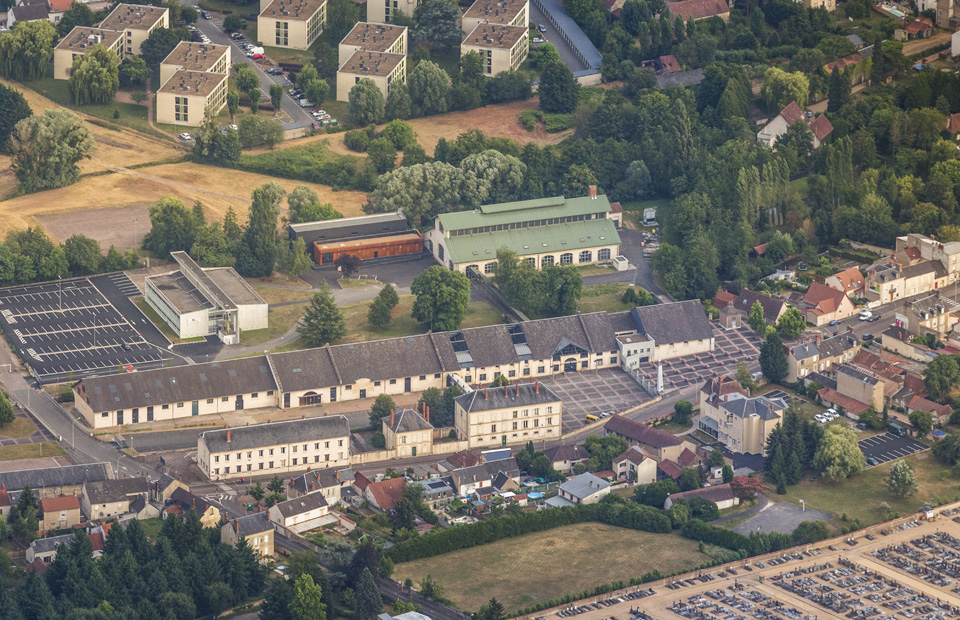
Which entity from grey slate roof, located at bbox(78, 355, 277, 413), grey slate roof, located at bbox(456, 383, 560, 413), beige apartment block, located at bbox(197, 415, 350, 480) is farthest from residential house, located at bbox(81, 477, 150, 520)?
grey slate roof, located at bbox(456, 383, 560, 413)

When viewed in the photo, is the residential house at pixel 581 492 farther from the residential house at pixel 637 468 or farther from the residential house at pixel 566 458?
the residential house at pixel 566 458

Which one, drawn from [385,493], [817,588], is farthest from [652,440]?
[817,588]

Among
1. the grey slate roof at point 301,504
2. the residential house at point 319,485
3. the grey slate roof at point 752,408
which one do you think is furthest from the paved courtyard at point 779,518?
the grey slate roof at point 301,504

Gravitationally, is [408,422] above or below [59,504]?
above

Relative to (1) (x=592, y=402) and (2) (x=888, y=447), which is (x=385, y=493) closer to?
(1) (x=592, y=402)

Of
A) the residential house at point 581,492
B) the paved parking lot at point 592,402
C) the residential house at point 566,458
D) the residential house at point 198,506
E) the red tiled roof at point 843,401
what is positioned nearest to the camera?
the residential house at point 198,506
